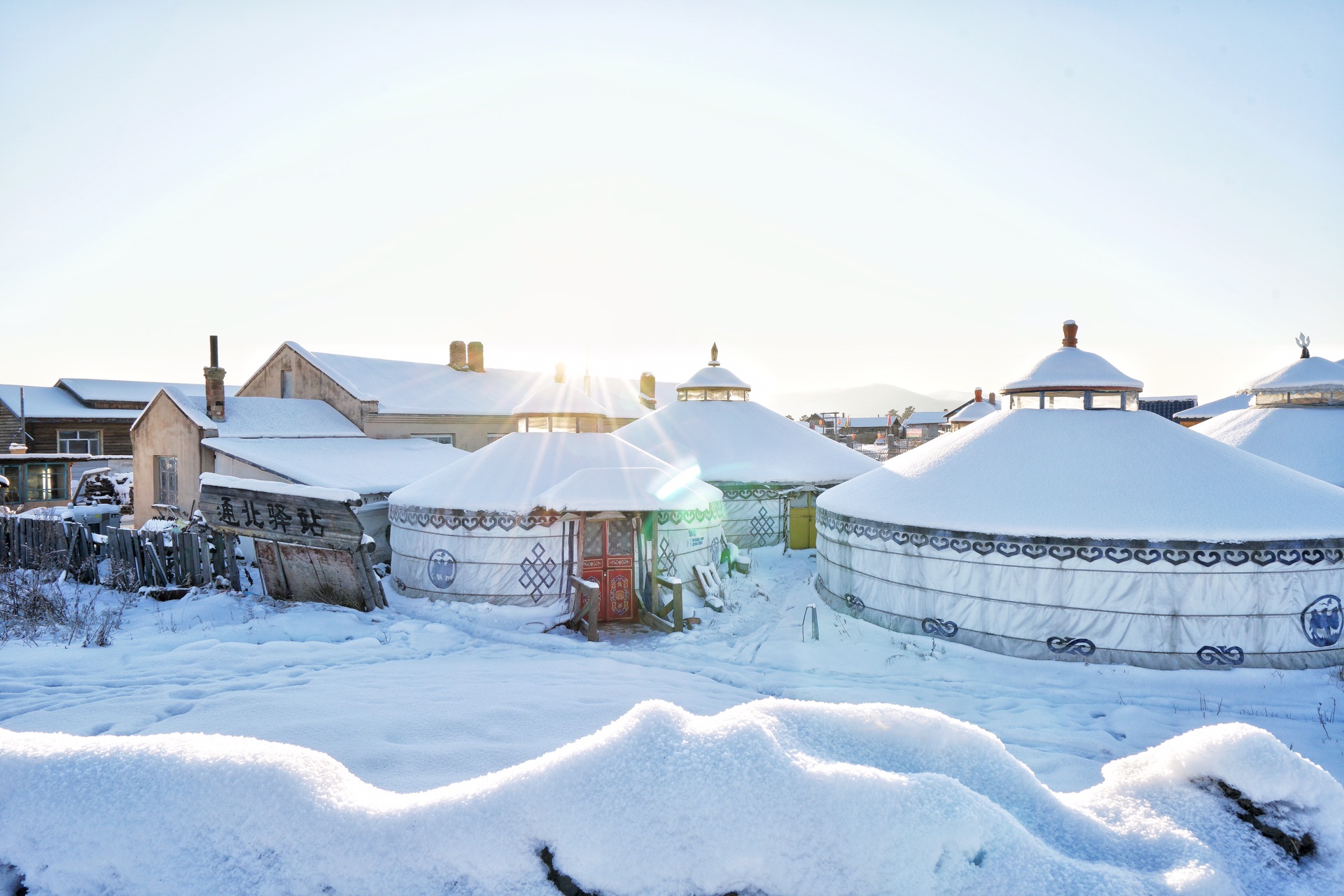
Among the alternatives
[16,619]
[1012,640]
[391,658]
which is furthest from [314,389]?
[1012,640]

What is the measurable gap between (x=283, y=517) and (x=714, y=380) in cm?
1311

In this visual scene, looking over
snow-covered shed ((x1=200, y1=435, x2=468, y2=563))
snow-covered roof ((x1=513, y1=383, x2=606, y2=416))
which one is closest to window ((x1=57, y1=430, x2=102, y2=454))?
snow-covered shed ((x1=200, y1=435, x2=468, y2=563))

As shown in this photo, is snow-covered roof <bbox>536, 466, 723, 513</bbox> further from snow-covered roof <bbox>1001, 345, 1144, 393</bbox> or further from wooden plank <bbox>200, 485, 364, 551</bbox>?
snow-covered roof <bbox>1001, 345, 1144, 393</bbox>

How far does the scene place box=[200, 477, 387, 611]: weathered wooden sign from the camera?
948 cm

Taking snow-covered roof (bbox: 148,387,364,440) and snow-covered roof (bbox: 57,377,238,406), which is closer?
snow-covered roof (bbox: 148,387,364,440)

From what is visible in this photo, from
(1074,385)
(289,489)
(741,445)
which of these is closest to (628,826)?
(289,489)

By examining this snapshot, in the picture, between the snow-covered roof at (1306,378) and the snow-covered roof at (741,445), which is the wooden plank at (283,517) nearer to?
the snow-covered roof at (741,445)

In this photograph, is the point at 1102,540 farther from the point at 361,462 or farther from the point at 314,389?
the point at 314,389

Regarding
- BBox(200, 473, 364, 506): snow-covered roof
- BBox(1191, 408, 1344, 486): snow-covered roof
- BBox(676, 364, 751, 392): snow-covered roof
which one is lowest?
BBox(200, 473, 364, 506): snow-covered roof

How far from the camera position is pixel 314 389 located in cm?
2033

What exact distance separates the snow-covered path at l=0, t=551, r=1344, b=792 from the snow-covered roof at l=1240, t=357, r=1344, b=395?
12.1 m

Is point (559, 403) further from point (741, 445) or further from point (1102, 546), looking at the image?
point (1102, 546)

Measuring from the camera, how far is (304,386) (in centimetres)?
2062

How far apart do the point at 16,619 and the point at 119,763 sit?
9.14 m
